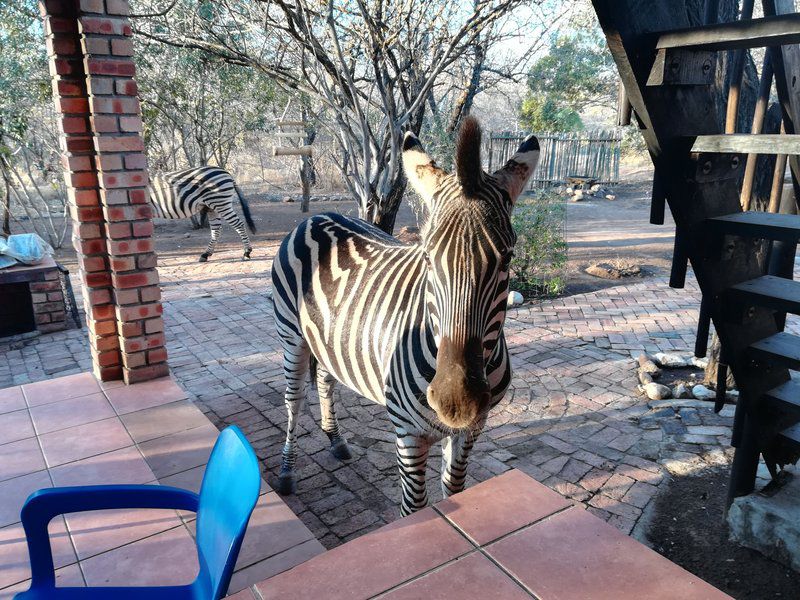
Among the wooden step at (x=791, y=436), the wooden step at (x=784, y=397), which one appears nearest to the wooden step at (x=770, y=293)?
the wooden step at (x=784, y=397)

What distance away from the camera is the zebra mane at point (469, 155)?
5.88 feet

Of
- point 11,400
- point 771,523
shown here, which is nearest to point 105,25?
point 11,400

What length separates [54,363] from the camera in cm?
585

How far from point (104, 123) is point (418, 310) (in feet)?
8.27

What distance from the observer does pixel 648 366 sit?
5.24 meters

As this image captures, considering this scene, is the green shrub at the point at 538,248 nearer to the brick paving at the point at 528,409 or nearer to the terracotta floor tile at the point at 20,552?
the brick paving at the point at 528,409

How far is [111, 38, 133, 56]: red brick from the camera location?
11.4 ft

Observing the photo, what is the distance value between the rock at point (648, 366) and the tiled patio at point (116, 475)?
153 inches

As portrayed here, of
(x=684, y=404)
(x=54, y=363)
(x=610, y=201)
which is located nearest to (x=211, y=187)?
(x=54, y=363)

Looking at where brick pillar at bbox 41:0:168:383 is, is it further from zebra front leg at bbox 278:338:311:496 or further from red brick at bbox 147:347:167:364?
zebra front leg at bbox 278:338:311:496

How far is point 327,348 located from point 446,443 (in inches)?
36.8

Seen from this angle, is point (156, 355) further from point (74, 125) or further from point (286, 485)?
point (74, 125)

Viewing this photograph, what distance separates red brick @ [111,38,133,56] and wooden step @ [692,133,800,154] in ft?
11.3

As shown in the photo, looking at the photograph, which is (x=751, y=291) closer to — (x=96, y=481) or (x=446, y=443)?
(x=446, y=443)
